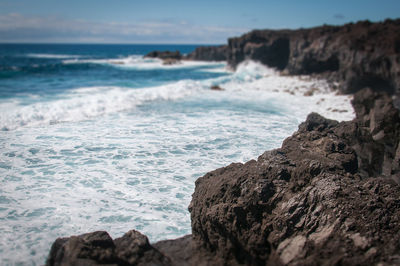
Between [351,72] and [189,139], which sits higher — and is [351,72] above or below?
above

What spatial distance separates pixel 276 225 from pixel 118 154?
5945 millimetres

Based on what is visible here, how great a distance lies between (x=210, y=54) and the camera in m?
66.2

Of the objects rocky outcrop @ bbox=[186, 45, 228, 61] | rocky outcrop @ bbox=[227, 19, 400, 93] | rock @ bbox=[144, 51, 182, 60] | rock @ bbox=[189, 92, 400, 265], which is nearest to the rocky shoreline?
rock @ bbox=[189, 92, 400, 265]

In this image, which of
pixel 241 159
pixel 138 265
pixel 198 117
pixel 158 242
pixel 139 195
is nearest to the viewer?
pixel 138 265

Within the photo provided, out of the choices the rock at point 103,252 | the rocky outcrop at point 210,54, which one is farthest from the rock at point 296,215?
the rocky outcrop at point 210,54

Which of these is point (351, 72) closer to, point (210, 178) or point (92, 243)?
point (210, 178)

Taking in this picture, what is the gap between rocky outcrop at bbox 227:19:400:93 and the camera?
1864cm

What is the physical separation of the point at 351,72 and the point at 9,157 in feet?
60.9

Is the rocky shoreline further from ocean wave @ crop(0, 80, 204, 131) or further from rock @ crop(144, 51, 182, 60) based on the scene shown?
rock @ crop(144, 51, 182, 60)

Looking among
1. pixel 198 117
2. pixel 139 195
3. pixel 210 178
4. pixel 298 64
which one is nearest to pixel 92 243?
pixel 210 178

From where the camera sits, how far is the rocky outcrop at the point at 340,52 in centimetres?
1864

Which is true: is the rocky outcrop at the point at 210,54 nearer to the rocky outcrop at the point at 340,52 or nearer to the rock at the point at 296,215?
the rocky outcrop at the point at 340,52

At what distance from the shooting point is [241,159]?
8797mm

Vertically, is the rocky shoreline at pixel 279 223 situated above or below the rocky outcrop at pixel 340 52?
below
